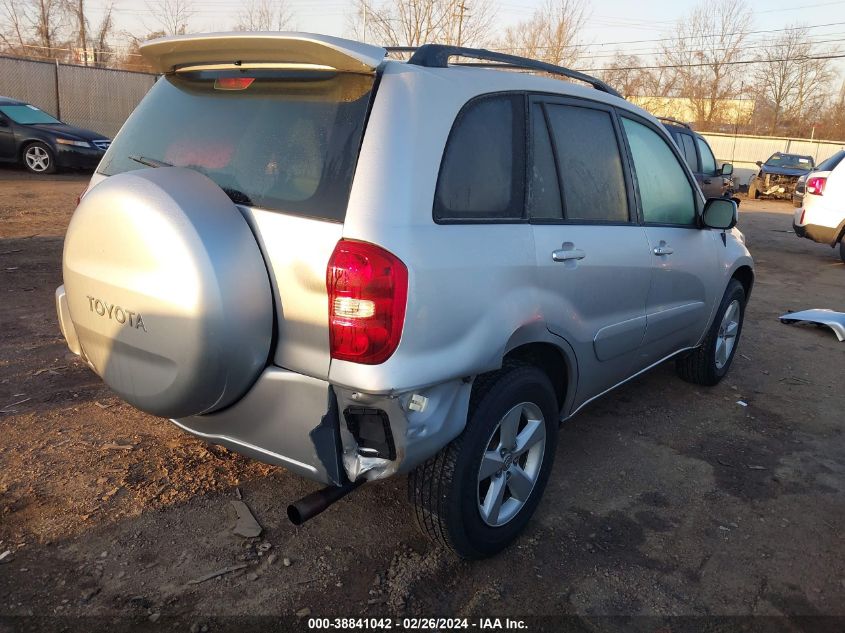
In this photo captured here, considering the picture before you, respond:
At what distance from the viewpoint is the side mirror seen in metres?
4.09

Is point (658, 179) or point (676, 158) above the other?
point (676, 158)

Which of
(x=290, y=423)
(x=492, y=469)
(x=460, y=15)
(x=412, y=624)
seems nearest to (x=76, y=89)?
(x=460, y=15)

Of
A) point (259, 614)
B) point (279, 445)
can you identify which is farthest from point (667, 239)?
point (259, 614)

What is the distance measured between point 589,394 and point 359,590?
1.51m

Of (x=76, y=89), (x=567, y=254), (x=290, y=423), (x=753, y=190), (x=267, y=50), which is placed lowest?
(x=753, y=190)

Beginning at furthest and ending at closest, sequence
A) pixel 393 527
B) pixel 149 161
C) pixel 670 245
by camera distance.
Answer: pixel 670 245, pixel 393 527, pixel 149 161

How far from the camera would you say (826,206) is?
35.0ft

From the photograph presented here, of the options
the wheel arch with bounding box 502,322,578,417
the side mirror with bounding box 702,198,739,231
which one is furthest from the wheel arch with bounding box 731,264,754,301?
the wheel arch with bounding box 502,322,578,417

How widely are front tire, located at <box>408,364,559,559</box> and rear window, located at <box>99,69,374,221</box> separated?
95cm

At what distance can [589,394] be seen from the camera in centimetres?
342

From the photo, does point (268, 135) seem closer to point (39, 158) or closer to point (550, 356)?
point (550, 356)

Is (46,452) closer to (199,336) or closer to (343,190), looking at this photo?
(199,336)

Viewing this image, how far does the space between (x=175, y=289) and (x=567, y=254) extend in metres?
1.57

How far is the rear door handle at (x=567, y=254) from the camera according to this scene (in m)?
2.81
